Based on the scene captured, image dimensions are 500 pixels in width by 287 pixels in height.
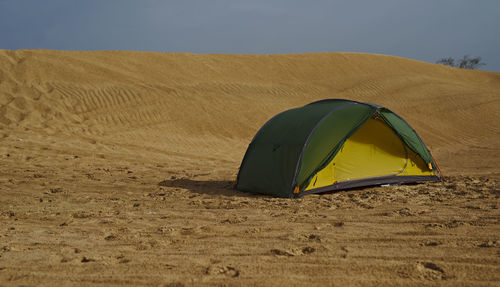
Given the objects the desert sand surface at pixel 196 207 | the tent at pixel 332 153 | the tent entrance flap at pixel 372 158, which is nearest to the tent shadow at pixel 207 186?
the desert sand surface at pixel 196 207

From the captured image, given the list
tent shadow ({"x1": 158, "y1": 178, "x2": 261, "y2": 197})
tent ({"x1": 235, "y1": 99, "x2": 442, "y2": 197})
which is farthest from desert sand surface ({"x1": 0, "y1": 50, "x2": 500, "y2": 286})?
tent ({"x1": 235, "y1": 99, "x2": 442, "y2": 197})

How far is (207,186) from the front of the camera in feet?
26.9

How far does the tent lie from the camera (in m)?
6.86

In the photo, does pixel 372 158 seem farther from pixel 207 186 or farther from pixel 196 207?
pixel 196 207

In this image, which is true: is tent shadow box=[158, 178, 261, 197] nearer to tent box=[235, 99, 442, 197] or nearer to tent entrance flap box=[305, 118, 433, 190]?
tent box=[235, 99, 442, 197]

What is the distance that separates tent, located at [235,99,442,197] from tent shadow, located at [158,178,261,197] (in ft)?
0.85

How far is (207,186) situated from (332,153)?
2698 millimetres

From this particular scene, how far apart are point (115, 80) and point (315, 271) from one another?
22.3 m

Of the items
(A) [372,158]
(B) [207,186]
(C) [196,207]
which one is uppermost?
(A) [372,158]

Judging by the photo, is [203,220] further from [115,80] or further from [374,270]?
[115,80]

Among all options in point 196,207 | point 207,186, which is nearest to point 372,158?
point 207,186

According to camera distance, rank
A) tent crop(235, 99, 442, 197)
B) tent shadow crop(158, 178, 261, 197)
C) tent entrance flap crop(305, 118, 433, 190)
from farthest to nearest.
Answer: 1. tent shadow crop(158, 178, 261, 197)
2. tent entrance flap crop(305, 118, 433, 190)
3. tent crop(235, 99, 442, 197)

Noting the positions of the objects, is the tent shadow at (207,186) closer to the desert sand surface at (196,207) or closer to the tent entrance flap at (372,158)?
the desert sand surface at (196,207)

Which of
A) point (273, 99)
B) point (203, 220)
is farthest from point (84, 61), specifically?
point (203, 220)
